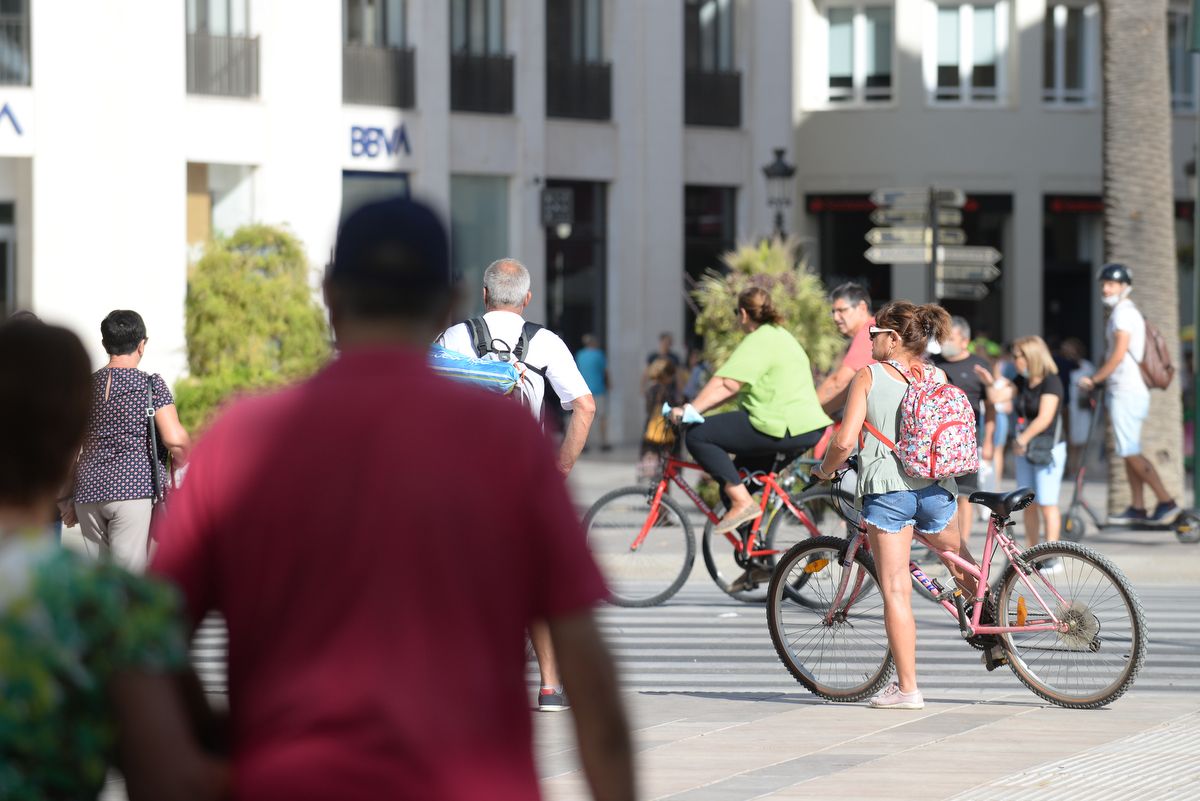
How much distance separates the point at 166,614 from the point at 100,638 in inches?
3.8

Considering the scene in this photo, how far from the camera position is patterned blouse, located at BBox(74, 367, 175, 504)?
970 centimetres

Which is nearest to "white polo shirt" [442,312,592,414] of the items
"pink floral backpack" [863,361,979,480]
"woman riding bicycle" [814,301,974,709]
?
"woman riding bicycle" [814,301,974,709]

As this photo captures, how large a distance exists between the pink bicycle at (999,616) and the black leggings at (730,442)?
2994 millimetres

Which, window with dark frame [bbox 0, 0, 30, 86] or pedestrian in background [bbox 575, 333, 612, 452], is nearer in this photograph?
window with dark frame [bbox 0, 0, 30, 86]

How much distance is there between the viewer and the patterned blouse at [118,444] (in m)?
9.70

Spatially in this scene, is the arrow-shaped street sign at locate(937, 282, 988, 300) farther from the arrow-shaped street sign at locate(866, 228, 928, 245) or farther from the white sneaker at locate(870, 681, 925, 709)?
the white sneaker at locate(870, 681, 925, 709)

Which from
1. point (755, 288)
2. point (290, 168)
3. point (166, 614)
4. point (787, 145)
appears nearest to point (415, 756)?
point (166, 614)

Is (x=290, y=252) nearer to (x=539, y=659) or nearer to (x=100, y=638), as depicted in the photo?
(x=539, y=659)

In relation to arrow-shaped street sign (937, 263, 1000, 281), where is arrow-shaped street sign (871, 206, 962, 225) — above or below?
above

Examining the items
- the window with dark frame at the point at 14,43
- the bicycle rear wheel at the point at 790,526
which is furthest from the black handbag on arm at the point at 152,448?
the window with dark frame at the point at 14,43

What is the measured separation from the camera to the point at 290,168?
33.5 m

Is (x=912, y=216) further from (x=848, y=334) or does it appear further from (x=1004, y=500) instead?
(x=1004, y=500)

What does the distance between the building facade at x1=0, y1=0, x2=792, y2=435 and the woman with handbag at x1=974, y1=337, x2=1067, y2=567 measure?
57.2 ft

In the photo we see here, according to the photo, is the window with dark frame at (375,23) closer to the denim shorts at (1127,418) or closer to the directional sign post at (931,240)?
the directional sign post at (931,240)
